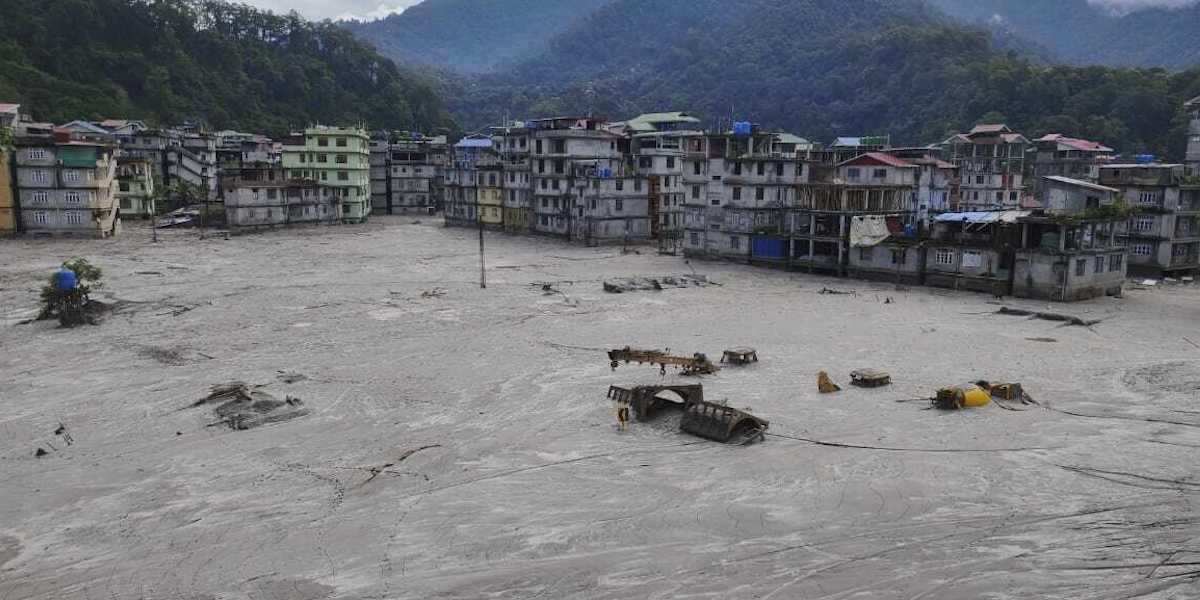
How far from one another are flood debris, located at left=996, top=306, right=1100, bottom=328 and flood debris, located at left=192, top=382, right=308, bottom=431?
109 feet

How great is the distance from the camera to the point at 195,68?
121562mm

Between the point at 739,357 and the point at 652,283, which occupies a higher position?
the point at 652,283

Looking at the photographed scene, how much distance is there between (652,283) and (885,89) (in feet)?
357

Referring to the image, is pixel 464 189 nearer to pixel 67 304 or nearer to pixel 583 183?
pixel 583 183

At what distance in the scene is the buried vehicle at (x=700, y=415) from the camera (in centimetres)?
2264

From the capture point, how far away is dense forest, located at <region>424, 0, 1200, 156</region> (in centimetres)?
10444

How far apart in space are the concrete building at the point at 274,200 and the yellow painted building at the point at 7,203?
53.5 feet

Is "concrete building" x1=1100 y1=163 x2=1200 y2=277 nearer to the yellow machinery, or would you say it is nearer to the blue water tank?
the yellow machinery

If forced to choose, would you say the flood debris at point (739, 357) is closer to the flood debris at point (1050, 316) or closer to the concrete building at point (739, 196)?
the flood debris at point (1050, 316)

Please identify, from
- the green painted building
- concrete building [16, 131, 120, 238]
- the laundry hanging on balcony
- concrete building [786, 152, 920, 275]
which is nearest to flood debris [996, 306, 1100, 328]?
the laundry hanging on balcony

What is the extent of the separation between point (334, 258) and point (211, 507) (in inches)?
1793

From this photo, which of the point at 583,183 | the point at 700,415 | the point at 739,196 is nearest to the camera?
the point at 700,415

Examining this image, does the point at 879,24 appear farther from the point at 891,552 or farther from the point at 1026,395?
the point at 891,552

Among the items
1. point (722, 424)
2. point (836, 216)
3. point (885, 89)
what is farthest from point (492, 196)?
point (885, 89)
